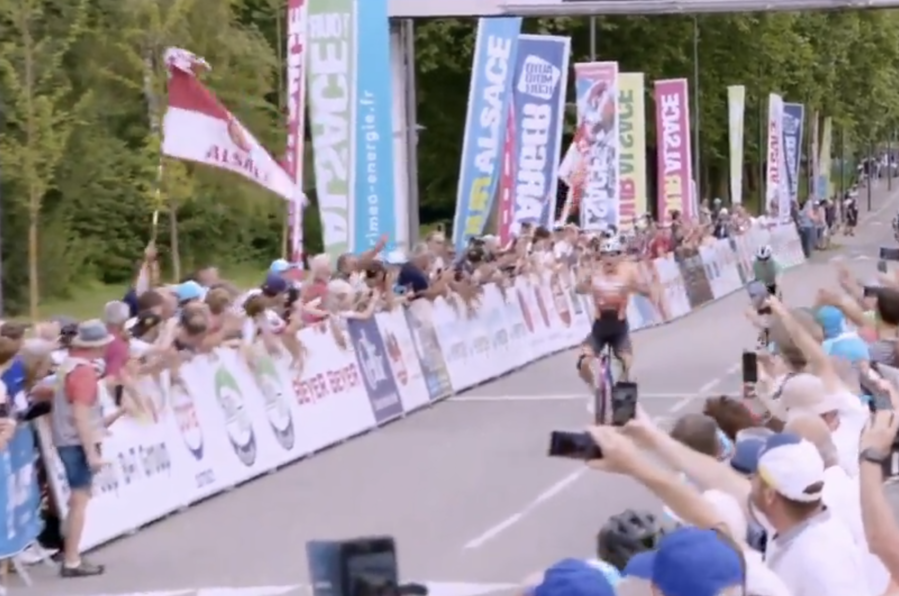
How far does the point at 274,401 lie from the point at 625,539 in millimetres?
12086

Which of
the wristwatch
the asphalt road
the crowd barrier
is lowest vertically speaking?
the asphalt road

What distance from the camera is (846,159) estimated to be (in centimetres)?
10731

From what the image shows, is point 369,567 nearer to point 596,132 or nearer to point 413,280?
point 413,280

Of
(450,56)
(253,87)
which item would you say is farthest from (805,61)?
(253,87)

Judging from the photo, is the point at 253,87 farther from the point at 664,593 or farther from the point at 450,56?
the point at 664,593

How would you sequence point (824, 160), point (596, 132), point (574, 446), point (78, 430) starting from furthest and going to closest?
point (824, 160), point (596, 132), point (78, 430), point (574, 446)

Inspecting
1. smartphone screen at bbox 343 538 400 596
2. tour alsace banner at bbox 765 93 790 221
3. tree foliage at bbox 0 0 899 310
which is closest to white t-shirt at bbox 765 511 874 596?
smartphone screen at bbox 343 538 400 596

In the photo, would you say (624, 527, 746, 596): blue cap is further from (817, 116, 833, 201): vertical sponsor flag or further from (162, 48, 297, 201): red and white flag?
(817, 116, 833, 201): vertical sponsor flag

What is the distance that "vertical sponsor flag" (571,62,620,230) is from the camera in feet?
123

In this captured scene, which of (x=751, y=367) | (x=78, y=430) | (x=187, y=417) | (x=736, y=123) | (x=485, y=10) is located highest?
(x=485, y=10)

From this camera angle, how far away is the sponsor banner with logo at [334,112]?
23.1 metres

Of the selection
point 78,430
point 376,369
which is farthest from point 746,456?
point 376,369

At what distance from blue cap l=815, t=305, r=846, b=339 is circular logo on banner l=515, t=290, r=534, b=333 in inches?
615

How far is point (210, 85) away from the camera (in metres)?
54.9
